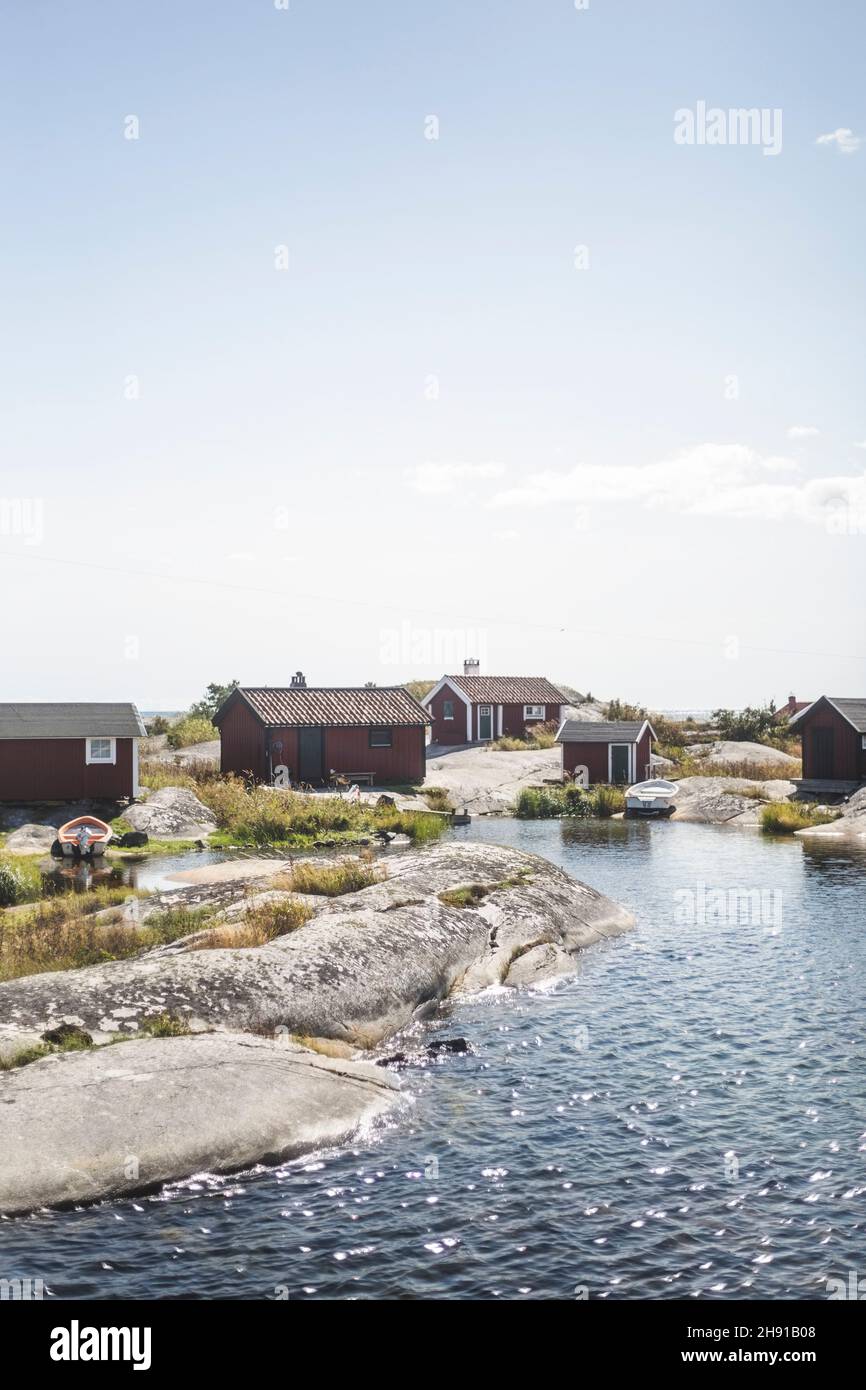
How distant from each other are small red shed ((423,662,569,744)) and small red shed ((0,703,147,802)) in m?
34.3

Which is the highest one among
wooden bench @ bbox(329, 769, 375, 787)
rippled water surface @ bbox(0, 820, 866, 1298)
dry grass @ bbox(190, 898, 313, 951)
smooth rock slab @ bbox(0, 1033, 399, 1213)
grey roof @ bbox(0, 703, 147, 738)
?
grey roof @ bbox(0, 703, 147, 738)

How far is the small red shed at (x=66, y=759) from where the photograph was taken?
42188 mm

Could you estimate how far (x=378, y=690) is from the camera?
56.6 metres

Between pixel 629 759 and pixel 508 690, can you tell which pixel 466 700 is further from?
pixel 629 759

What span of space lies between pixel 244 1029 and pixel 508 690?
2478 inches

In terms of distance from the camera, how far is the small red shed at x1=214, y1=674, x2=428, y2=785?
51875mm

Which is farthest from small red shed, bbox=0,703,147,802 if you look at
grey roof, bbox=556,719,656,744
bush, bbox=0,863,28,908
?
grey roof, bbox=556,719,656,744

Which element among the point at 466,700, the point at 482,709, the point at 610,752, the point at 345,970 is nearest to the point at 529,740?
the point at 482,709

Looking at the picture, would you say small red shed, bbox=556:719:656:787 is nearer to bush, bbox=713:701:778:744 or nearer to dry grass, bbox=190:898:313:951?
bush, bbox=713:701:778:744

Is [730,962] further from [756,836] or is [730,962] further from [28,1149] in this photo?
[756,836]

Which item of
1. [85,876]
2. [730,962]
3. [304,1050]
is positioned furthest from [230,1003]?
[85,876]

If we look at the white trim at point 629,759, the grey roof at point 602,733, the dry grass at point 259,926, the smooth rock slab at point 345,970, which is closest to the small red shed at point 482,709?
the grey roof at point 602,733
